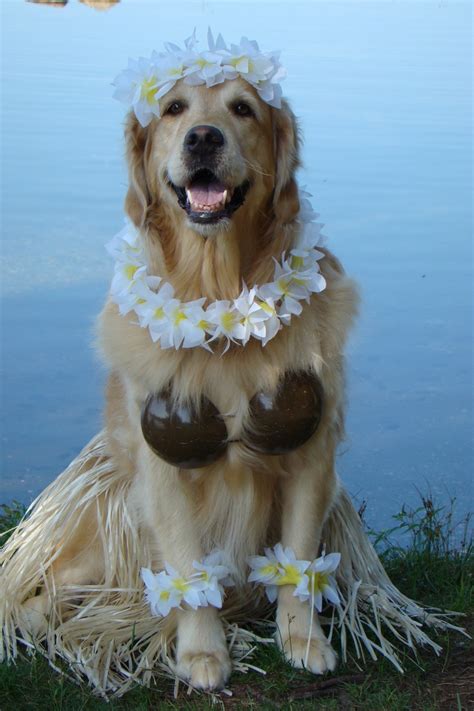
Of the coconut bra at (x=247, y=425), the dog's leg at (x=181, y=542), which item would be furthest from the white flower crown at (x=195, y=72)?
the dog's leg at (x=181, y=542)

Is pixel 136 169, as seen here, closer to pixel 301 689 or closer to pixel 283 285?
pixel 283 285

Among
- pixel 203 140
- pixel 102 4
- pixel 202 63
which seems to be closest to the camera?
pixel 203 140

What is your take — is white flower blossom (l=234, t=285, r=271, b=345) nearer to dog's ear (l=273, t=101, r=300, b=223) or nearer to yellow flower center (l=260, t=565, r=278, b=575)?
dog's ear (l=273, t=101, r=300, b=223)

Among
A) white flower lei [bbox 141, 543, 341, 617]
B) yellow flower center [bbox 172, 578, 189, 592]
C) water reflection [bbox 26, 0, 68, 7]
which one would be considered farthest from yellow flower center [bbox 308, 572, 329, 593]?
water reflection [bbox 26, 0, 68, 7]

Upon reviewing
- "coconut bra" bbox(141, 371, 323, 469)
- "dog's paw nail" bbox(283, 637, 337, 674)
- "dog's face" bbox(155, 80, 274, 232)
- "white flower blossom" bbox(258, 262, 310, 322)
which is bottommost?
"dog's paw nail" bbox(283, 637, 337, 674)

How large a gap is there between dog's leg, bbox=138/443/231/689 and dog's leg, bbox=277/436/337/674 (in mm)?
187

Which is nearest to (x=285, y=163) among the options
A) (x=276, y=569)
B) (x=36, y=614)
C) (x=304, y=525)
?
(x=304, y=525)

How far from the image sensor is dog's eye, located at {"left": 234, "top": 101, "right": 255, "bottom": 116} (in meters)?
2.78

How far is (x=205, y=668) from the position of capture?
2822mm

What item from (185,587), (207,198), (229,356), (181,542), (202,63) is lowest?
(185,587)

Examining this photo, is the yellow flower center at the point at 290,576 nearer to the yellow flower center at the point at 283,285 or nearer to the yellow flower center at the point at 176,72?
the yellow flower center at the point at 283,285

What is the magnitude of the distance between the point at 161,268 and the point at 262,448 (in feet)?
1.84

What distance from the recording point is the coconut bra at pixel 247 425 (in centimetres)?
277

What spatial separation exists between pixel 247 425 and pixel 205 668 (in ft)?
2.17
